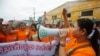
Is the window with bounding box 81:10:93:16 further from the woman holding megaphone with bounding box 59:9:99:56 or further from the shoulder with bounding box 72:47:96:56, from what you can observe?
the shoulder with bounding box 72:47:96:56

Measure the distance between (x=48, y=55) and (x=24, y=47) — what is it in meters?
0.52

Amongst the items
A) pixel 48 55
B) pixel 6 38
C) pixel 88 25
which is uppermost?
pixel 88 25

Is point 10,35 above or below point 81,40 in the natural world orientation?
below

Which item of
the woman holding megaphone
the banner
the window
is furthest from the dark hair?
the window

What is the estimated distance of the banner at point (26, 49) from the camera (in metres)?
4.54

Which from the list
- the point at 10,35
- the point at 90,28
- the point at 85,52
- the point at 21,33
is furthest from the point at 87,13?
the point at 85,52

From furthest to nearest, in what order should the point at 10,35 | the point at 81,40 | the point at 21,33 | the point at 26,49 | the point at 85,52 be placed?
1. the point at 21,33
2. the point at 10,35
3. the point at 26,49
4. the point at 81,40
5. the point at 85,52

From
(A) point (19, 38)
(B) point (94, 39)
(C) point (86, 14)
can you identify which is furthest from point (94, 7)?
(B) point (94, 39)

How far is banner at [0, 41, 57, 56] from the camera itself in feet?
14.9

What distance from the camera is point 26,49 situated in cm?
475

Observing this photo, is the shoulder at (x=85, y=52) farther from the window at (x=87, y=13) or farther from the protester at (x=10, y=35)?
the window at (x=87, y=13)

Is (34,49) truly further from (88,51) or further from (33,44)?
(88,51)

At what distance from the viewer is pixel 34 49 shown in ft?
15.7

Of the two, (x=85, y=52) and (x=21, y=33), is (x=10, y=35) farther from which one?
(x=85, y=52)
